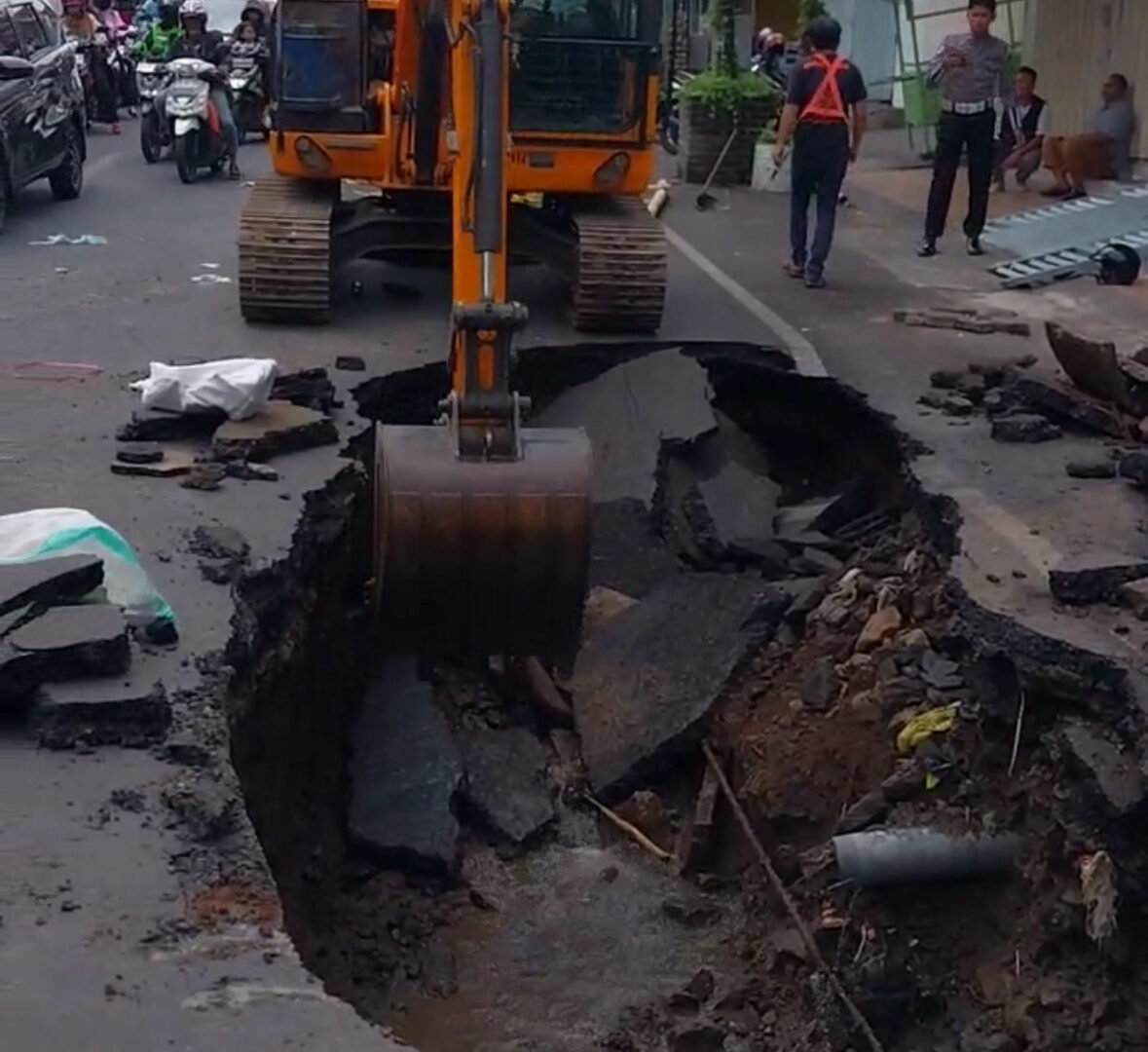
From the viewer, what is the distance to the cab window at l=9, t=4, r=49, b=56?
58.0ft

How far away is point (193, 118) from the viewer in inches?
784

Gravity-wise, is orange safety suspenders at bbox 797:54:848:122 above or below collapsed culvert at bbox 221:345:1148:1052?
above

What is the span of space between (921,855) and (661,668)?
7.54 feet

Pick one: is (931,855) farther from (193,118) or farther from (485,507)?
(193,118)

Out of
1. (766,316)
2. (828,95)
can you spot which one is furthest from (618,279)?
(828,95)

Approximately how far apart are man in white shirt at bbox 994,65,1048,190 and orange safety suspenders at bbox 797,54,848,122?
6837 mm

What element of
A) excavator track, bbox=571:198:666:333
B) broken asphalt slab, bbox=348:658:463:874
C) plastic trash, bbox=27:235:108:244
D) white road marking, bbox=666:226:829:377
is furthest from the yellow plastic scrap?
plastic trash, bbox=27:235:108:244

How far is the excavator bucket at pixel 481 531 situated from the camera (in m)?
6.52

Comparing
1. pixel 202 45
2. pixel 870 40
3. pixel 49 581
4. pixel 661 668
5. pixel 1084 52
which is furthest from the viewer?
pixel 870 40

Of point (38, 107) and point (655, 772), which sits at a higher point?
point (38, 107)

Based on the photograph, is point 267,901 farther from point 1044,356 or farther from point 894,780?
point 1044,356

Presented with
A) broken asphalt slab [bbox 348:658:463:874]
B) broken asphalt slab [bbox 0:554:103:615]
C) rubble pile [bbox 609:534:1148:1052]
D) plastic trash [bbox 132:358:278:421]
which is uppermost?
broken asphalt slab [bbox 0:554:103:615]

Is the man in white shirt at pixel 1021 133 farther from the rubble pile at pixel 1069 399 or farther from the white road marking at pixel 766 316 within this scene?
the rubble pile at pixel 1069 399

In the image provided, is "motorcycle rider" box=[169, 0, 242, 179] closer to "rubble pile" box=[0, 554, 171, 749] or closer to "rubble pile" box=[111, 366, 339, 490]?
"rubble pile" box=[111, 366, 339, 490]
